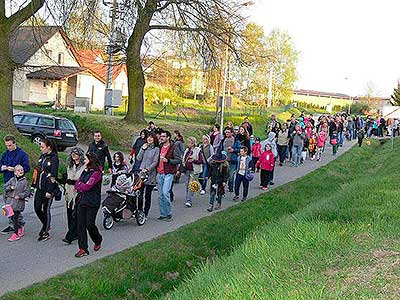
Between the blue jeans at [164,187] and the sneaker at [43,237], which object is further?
the blue jeans at [164,187]

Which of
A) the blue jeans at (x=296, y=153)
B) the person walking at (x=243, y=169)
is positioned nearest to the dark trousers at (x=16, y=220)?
the person walking at (x=243, y=169)

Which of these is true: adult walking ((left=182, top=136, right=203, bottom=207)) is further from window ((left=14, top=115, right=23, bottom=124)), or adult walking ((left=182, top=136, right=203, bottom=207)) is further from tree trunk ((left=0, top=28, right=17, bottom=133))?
window ((left=14, top=115, right=23, bottom=124))

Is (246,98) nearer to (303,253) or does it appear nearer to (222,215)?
(222,215)

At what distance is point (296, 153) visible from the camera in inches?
971

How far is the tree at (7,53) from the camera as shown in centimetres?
1857

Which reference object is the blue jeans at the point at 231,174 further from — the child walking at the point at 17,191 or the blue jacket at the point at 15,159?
the child walking at the point at 17,191

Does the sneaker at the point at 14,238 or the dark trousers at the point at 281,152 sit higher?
the dark trousers at the point at 281,152

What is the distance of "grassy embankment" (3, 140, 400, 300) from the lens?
219 inches

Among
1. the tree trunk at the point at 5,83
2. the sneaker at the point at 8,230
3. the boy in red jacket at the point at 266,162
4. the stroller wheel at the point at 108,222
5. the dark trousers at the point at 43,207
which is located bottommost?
the sneaker at the point at 8,230

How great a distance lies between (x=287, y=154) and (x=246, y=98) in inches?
1488

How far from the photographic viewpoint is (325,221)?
29.8 ft

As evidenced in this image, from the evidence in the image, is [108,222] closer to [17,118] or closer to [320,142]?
[17,118]

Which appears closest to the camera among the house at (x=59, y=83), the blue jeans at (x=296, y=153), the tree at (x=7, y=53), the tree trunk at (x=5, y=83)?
the tree at (x=7, y=53)

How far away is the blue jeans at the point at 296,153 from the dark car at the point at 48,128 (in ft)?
30.8
